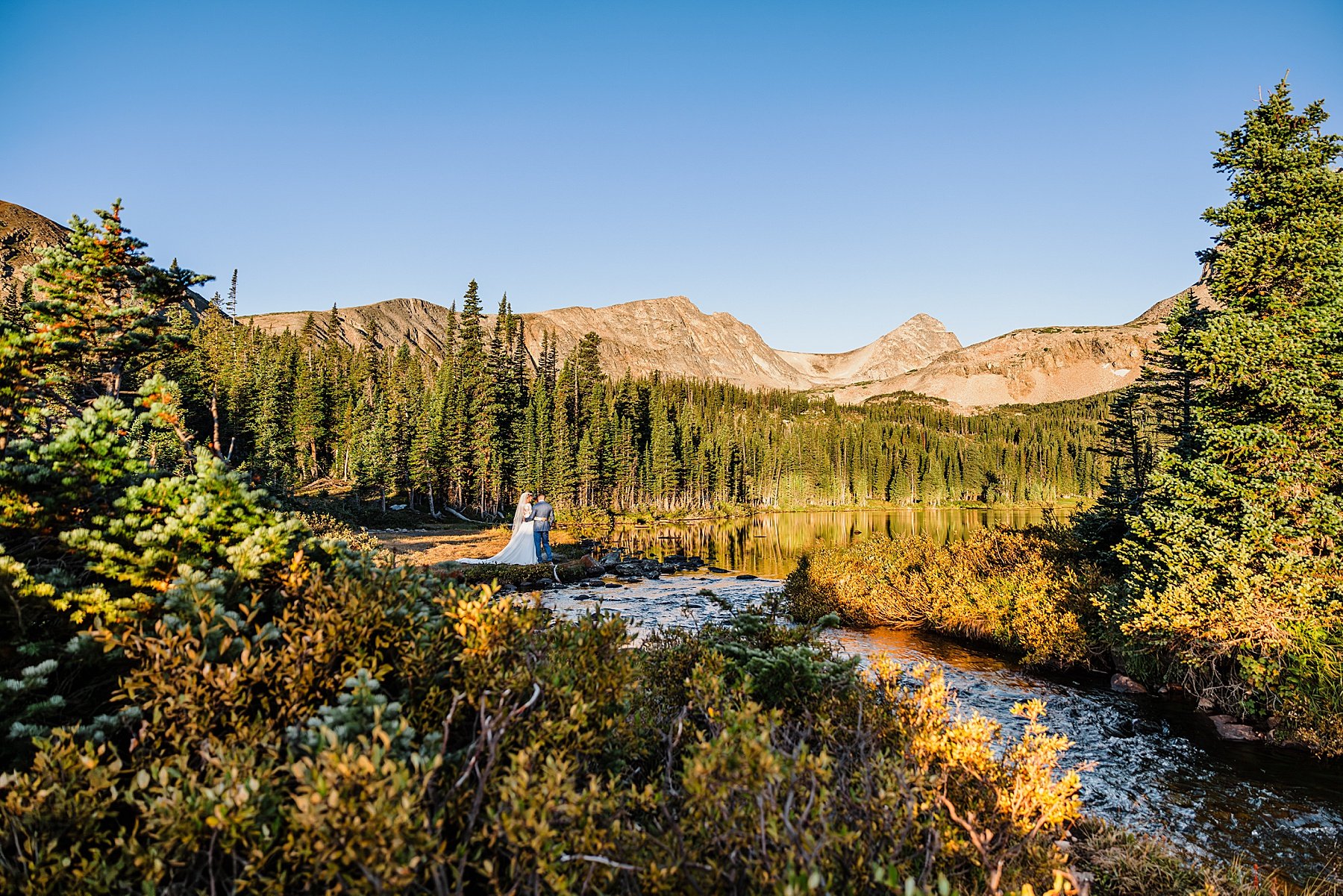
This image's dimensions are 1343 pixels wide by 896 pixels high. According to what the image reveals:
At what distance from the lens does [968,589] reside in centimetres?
1844

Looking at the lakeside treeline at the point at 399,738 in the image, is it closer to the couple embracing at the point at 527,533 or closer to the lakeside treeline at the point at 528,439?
the couple embracing at the point at 527,533

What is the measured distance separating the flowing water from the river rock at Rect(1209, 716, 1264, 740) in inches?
5.9

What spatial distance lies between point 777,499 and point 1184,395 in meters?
96.8

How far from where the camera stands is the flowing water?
8.05 m

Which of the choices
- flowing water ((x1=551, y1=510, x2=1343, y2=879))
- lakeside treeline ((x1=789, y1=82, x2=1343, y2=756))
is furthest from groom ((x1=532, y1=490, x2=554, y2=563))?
lakeside treeline ((x1=789, y1=82, x2=1343, y2=756))

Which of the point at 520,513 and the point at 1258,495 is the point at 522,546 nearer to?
the point at 520,513

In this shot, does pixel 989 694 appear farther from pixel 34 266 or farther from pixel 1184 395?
pixel 34 266

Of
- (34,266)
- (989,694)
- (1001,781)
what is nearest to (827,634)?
(989,694)

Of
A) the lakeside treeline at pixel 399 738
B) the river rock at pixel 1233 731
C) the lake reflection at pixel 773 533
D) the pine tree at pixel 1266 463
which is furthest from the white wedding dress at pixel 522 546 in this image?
the river rock at pixel 1233 731

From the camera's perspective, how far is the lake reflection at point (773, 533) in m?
41.1

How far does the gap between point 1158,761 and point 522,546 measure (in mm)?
22914

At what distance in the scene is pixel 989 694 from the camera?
13.4 m

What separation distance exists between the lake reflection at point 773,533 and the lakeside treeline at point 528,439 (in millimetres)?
11673

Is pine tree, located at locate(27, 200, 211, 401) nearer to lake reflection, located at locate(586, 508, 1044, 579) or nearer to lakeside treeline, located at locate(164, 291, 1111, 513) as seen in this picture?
lakeside treeline, located at locate(164, 291, 1111, 513)
